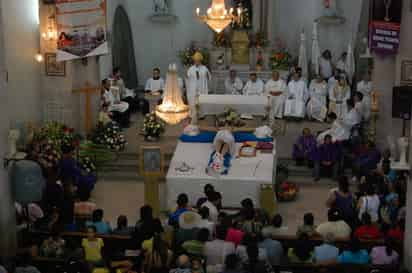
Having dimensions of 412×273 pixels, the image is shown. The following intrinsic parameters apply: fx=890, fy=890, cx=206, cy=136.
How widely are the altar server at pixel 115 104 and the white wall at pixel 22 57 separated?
2.29m

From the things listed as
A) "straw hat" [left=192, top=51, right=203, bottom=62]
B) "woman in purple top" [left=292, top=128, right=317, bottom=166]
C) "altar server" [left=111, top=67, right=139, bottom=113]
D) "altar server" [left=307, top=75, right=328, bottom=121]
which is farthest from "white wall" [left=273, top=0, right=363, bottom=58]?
"woman in purple top" [left=292, top=128, right=317, bottom=166]

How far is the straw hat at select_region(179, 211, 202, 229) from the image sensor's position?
12666 mm

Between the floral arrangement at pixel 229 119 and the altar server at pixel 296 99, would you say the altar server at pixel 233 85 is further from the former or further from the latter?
the floral arrangement at pixel 229 119

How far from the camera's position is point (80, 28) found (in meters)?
18.6

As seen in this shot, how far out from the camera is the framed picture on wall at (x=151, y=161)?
15.2 m

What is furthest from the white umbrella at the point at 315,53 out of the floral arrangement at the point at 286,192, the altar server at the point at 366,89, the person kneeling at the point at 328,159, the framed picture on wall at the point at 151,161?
the framed picture on wall at the point at 151,161

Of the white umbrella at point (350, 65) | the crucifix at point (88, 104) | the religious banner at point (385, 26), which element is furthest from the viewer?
the white umbrella at point (350, 65)

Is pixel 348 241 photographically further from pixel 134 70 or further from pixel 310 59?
pixel 134 70

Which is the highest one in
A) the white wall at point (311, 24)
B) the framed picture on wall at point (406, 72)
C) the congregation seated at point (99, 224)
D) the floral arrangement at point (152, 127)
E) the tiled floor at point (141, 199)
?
the white wall at point (311, 24)

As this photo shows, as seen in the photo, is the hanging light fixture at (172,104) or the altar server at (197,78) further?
the altar server at (197,78)

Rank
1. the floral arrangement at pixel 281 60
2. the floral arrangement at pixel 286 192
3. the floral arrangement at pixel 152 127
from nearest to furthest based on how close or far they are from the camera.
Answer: the floral arrangement at pixel 286 192, the floral arrangement at pixel 152 127, the floral arrangement at pixel 281 60

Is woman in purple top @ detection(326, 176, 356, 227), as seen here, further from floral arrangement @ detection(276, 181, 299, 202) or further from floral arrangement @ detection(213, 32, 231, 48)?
floral arrangement @ detection(213, 32, 231, 48)

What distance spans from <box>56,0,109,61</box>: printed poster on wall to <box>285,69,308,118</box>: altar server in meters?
4.86

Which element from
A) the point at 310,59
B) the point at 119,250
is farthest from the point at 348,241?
the point at 310,59
